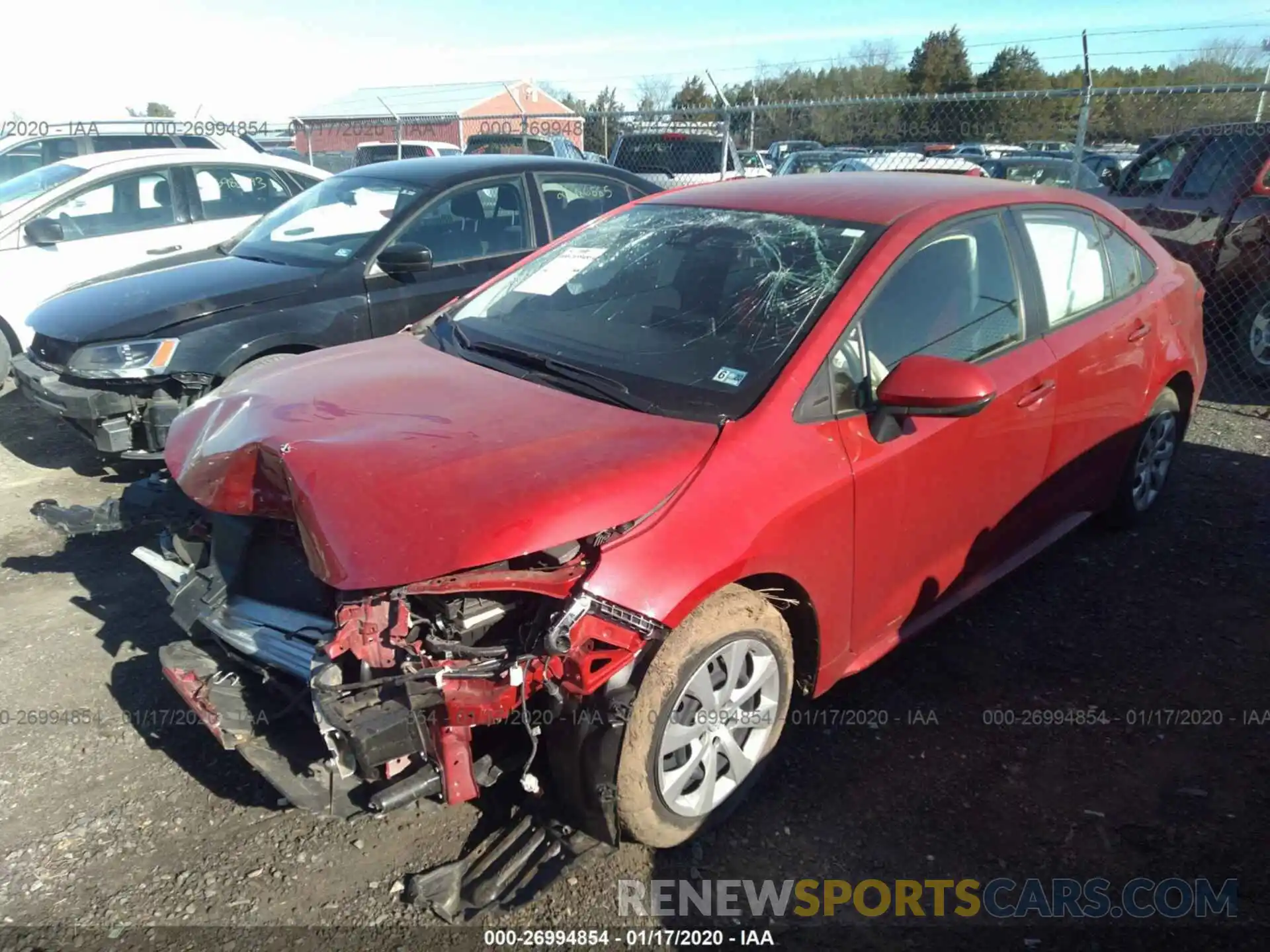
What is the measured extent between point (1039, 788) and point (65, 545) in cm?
446

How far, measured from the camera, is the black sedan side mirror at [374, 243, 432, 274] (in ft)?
17.0

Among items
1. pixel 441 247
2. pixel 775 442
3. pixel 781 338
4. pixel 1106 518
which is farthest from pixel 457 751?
pixel 441 247

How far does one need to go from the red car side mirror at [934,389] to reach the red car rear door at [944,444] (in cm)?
14

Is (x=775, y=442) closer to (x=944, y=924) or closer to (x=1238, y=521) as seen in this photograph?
(x=944, y=924)

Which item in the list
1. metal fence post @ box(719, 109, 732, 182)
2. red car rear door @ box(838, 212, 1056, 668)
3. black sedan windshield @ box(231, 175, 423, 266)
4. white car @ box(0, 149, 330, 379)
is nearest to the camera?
red car rear door @ box(838, 212, 1056, 668)

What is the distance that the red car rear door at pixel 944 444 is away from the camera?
2963 mm

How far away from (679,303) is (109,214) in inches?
241

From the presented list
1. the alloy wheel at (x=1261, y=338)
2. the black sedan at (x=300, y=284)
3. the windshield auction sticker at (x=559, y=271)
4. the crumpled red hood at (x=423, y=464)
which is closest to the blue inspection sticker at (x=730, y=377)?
the crumpled red hood at (x=423, y=464)

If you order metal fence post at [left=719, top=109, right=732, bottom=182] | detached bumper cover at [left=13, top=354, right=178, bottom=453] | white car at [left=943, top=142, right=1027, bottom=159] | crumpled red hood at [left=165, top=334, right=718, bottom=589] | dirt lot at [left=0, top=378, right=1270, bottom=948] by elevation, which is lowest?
dirt lot at [left=0, top=378, right=1270, bottom=948]

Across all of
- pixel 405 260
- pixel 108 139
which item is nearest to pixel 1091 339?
pixel 405 260

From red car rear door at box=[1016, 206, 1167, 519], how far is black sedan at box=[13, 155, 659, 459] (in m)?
3.06

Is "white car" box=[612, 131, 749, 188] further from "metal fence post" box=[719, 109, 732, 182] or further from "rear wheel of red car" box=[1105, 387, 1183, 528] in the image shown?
"rear wheel of red car" box=[1105, 387, 1183, 528]

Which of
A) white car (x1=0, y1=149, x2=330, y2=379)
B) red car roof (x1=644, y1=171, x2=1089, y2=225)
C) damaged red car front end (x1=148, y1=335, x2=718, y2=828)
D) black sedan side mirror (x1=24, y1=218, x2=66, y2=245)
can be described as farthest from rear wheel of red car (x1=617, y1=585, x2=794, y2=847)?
black sedan side mirror (x1=24, y1=218, x2=66, y2=245)

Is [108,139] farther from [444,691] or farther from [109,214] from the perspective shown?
[444,691]
